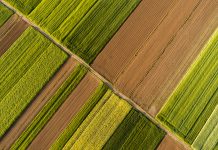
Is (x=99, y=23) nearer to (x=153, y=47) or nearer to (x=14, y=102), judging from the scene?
(x=153, y=47)

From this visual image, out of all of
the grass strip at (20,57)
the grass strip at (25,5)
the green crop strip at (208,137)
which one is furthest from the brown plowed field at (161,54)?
the grass strip at (25,5)

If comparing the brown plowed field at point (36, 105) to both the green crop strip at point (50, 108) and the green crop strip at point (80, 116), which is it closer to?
the green crop strip at point (50, 108)

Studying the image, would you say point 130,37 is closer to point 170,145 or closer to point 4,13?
point 170,145

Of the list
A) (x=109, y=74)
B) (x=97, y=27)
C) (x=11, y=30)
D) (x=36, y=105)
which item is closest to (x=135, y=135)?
(x=109, y=74)

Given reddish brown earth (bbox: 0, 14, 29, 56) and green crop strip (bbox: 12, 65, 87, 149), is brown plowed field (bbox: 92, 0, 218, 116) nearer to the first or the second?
green crop strip (bbox: 12, 65, 87, 149)

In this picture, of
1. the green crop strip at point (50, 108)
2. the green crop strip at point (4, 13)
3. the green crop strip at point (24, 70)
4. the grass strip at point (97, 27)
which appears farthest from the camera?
the green crop strip at point (4, 13)

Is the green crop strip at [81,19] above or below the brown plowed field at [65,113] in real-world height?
above

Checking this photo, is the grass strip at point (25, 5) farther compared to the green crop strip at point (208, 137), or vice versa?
the grass strip at point (25, 5)
